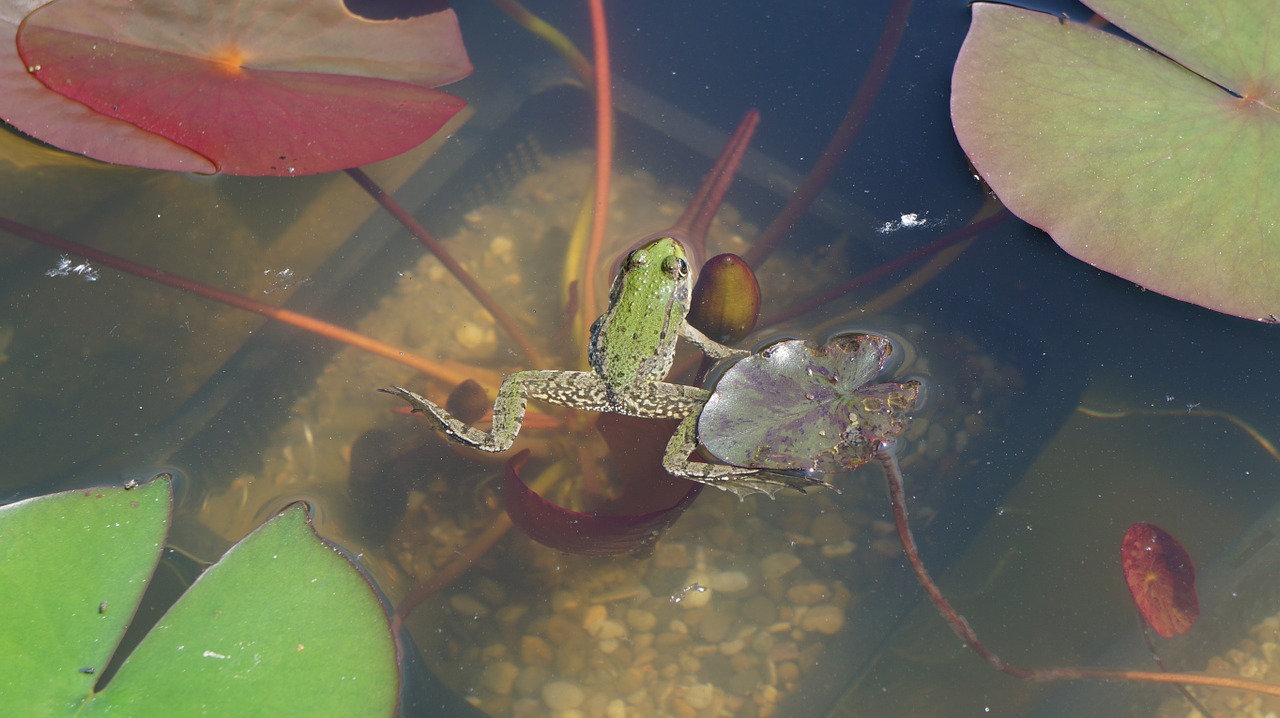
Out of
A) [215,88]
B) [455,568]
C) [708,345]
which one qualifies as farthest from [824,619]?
[215,88]

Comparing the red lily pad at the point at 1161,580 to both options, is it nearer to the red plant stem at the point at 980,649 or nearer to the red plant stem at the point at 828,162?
the red plant stem at the point at 980,649

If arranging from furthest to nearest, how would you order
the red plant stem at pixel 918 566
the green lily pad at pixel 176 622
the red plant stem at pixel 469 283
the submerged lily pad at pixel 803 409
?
the red plant stem at pixel 469 283, the red plant stem at pixel 918 566, the submerged lily pad at pixel 803 409, the green lily pad at pixel 176 622

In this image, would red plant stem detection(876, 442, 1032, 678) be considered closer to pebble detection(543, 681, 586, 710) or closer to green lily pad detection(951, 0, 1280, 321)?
green lily pad detection(951, 0, 1280, 321)

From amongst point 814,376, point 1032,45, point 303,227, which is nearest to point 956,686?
point 814,376

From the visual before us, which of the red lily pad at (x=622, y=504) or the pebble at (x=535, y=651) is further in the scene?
the pebble at (x=535, y=651)

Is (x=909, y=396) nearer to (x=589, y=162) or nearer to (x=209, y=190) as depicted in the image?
(x=589, y=162)

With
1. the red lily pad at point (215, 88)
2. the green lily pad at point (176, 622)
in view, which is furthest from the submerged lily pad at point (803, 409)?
the red lily pad at point (215, 88)

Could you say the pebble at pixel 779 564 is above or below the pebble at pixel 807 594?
above

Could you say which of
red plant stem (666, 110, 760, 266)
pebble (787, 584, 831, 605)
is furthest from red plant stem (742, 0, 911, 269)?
pebble (787, 584, 831, 605)
